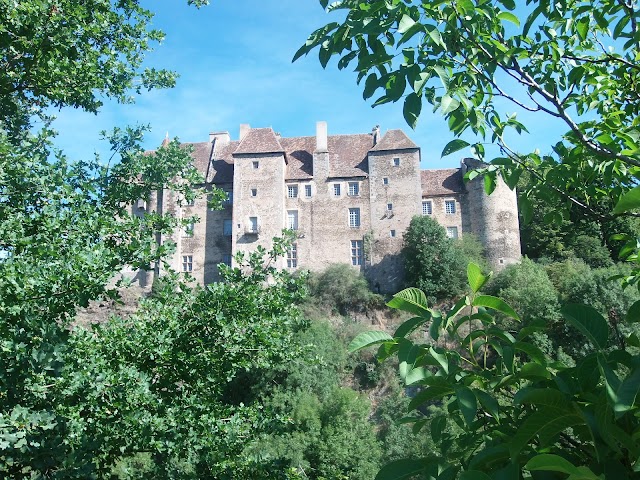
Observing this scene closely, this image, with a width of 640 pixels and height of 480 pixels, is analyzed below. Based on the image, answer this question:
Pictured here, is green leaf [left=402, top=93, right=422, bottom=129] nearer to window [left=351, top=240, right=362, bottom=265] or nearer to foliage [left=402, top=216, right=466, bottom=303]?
foliage [left=402, top=216, right=466, bottom=303]

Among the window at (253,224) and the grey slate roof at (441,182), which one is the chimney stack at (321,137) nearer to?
the window at (253,224)

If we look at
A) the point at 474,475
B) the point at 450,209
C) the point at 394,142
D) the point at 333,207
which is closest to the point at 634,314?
the point at 474,475

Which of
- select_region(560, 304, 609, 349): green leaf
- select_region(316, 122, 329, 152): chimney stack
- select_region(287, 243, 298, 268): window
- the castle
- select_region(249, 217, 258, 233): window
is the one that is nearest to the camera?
select_region(560, 304, 609, 349): green leaf

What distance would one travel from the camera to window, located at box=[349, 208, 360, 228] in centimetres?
4753

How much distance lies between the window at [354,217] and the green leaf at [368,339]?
1768 inches

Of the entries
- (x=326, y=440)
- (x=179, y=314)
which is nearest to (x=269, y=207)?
(x=326, y=440)

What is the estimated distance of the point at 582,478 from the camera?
6.11 feet

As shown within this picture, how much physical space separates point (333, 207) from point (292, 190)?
11.4 ft

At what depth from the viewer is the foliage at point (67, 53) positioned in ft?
27.1

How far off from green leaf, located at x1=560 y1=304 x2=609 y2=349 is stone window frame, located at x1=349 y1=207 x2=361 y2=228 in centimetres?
4488

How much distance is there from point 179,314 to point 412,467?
6.65m

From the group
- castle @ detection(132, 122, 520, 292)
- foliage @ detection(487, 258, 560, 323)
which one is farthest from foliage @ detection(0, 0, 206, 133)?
castle @ detection(132, 122, 520, 292)

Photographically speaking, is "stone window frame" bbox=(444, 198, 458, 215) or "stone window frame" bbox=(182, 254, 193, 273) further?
"stone window frame" bbox=(182, 254, 193, 273)

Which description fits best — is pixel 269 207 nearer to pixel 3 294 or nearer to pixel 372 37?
pixel 3 294
